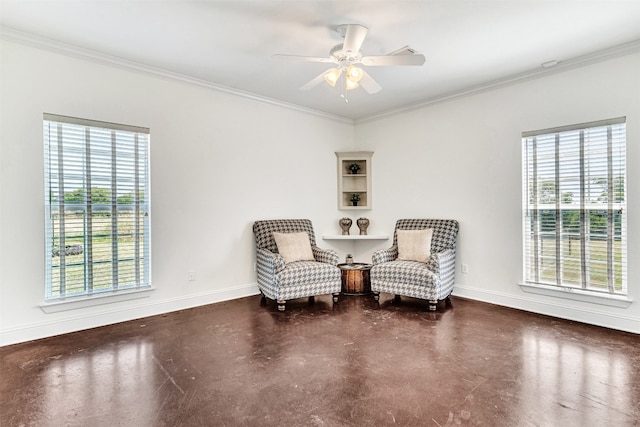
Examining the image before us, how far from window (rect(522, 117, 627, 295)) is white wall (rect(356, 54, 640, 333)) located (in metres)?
0.08

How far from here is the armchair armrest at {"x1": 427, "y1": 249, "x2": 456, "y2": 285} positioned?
142 inches

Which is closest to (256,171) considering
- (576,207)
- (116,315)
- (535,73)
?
(116,315)

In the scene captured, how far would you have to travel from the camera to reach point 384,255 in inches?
165

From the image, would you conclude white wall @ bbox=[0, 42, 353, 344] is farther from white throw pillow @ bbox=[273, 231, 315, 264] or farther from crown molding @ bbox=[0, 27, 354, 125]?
white throw pillow @ bbox=[273, 231, 315, 264]

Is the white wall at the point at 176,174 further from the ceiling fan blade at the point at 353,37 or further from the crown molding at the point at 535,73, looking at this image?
the ceiling fan blade at the point at 353,37

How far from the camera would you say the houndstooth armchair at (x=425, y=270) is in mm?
3588

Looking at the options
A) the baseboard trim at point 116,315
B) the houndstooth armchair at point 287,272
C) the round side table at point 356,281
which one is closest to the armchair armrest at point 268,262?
the houndstooth armchair at point 287,272

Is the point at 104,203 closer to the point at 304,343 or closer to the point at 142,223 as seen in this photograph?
the point at 142,223

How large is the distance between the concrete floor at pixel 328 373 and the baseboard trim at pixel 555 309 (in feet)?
0.40

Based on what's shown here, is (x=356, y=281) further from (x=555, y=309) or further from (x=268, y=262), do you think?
(x=555, y=309)

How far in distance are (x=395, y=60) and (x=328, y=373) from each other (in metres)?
2.31

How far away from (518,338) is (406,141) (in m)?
2.85

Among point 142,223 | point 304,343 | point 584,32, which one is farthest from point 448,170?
point 142,223

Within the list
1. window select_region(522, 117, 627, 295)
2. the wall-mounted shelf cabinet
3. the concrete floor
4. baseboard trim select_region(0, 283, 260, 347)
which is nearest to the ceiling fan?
window select_region(522, 117, 627, 295)
